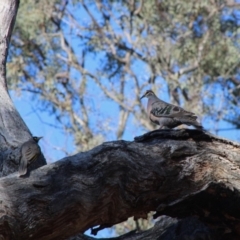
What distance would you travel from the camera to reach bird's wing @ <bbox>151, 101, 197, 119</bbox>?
542 cm

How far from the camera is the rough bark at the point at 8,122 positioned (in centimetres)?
529

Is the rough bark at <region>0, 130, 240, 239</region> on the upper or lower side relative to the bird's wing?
lower

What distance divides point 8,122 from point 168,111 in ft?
3.62

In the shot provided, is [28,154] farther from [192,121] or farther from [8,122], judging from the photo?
[192,121]

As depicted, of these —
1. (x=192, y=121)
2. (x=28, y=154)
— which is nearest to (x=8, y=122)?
(x=28, y=154)

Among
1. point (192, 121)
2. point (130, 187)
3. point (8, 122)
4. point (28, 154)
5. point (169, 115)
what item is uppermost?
point (8, 122)

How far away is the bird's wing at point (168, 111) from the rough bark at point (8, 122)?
2.98 ft

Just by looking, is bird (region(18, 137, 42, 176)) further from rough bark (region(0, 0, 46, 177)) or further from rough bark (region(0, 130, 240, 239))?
rough bark (region(0, 0, 46, 177))

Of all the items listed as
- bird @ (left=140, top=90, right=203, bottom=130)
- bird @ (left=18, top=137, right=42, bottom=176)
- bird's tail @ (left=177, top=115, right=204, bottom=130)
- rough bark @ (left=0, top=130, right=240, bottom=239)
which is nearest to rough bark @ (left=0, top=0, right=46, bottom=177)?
bird @ (left=18, top=137, right=42, bottom=176)

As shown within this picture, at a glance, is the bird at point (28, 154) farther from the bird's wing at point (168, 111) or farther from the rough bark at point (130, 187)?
the bird's wing at point (168, 111)

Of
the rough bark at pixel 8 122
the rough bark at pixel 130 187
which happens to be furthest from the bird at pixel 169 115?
the rough bark at pixel 8 122

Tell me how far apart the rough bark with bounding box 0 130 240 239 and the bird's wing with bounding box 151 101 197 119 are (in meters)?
0.46

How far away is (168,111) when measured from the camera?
227 inches

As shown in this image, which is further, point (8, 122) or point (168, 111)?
point (168, 111)
